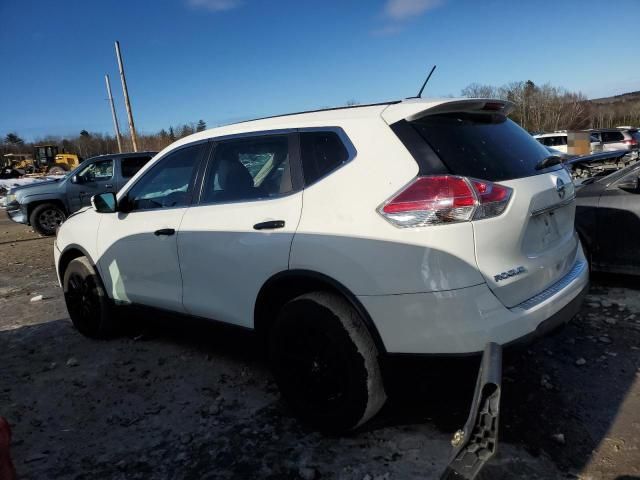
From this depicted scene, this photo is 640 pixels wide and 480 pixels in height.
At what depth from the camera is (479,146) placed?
102 inches

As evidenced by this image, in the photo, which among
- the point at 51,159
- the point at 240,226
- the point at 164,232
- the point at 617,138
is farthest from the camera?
the point at 51,159

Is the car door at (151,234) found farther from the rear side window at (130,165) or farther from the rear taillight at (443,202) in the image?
the rear side window at (130,165)

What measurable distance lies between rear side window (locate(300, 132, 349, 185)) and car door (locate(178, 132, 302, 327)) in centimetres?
6

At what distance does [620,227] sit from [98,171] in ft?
36.8

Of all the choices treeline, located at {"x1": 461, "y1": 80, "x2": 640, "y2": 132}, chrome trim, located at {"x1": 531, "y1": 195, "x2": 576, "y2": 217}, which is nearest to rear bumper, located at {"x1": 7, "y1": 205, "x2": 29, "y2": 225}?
chrome trim, located at {"x1": 531, "y1": 195, "x2": 576, "y2": 217}

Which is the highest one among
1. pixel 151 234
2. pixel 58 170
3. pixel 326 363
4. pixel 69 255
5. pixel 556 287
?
pixel 58 170

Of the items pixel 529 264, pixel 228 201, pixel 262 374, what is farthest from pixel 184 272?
pixel 529 264

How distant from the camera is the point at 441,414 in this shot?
115 inches

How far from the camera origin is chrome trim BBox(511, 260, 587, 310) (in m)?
2.40

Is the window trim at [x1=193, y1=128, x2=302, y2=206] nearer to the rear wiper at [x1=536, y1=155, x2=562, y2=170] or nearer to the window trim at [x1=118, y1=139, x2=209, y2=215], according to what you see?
the window trim at [x1=118, y1=139, x2=209, y2=215]

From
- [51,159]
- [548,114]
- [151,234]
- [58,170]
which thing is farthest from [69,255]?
[548,114]

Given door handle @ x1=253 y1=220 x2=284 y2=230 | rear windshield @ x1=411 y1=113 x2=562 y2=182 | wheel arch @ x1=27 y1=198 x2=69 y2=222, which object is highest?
rear windshield @ x1=411 y1=113 x2=562 y2=182

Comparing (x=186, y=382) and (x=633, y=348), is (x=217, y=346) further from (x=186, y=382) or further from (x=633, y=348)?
(x=633, y=348)

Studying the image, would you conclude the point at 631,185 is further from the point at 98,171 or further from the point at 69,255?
the point at 98,171
